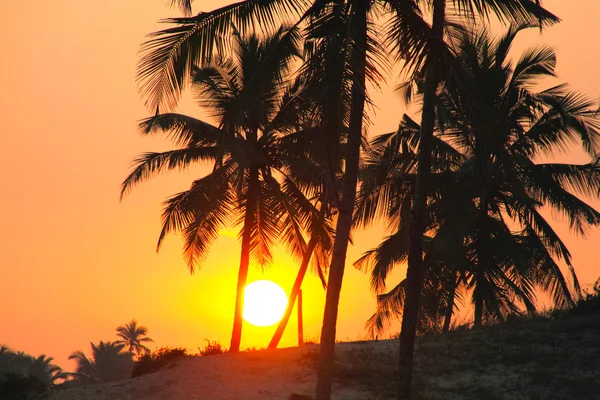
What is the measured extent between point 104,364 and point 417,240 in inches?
2216

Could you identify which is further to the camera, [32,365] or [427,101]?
[32,365]

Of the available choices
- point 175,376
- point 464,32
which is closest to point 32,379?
point 175,376

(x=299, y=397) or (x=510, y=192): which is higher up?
(x=510, y=192)

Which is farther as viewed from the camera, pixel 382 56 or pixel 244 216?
pixel 244 216

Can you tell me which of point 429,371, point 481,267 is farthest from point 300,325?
point 429,371

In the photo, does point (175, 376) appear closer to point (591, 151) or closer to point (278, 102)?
point (278, 102)

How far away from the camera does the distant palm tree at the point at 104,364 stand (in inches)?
2611

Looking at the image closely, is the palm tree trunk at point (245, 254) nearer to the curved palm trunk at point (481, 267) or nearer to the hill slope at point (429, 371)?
the hill slope at point (429, 371)

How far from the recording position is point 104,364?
222ft

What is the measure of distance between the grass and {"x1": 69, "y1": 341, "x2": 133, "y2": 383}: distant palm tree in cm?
4536

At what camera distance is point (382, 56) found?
48.8ft

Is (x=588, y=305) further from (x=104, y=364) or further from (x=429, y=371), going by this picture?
(x=104, y=364)

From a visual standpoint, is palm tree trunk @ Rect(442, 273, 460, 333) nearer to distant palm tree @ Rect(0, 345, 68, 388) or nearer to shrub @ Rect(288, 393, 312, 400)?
shrub @ Rect(288, 393, 312, 400)

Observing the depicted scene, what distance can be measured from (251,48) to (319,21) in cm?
1406
